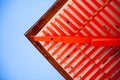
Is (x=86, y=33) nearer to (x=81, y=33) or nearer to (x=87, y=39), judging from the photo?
(x=81, y=33)

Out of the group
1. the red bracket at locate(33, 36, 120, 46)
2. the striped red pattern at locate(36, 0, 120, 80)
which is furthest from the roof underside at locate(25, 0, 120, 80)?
the red bracket at locate(33, 36, 120, 46)

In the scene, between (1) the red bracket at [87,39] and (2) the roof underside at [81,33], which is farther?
(2) the roof underside at [81,33]

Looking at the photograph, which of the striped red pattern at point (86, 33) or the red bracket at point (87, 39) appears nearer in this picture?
the red bracket at point (87, 39)

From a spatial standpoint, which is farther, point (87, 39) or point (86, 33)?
point (86, 33)

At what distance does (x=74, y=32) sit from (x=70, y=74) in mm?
679

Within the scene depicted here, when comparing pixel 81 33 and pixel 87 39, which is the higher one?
pixel 81 33

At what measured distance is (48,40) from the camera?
3.01 m

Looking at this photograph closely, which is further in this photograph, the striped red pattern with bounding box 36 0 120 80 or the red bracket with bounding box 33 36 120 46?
the striped red pattern with bounding box 36 0 120 80

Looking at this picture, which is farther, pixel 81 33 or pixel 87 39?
pixel 81 33

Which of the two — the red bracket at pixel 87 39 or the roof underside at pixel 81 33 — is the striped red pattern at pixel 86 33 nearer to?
the roof underside at pixel 81 33

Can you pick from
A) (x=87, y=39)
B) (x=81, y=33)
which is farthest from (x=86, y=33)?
(x=87, y=39)

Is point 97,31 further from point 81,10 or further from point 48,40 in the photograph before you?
point 48,40

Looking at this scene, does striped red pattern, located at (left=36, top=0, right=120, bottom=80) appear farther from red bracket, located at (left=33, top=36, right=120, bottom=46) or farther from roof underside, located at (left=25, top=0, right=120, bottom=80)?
red bracket, located at (left=33, top=36, right=120, bottom=46)

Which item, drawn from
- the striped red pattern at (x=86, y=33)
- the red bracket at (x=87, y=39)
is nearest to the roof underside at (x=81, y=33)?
the striped red pattern at (x=86, y=33)
